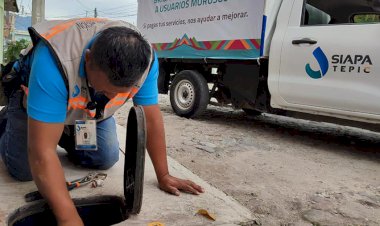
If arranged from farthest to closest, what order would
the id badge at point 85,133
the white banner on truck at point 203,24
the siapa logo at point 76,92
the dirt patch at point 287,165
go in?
the white banner on truck at point 203,24 → the dirt patch at point 287,165 → the id badge at point 85,133 → the siapa logo at point 76,92

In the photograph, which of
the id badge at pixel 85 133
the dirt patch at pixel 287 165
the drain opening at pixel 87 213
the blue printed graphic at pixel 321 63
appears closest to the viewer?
the id badge at pixel 85 133

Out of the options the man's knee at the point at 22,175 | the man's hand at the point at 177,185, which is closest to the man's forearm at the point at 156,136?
the man's hand at the point at 177,185

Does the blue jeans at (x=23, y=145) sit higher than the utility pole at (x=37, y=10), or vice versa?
the utility pole at (x=37, y=10)

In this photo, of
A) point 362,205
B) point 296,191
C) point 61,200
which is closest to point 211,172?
point 296,191

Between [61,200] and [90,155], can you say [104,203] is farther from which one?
[61,200]

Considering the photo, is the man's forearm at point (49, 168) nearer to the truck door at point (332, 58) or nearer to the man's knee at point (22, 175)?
the man's knee at point (22, 175)

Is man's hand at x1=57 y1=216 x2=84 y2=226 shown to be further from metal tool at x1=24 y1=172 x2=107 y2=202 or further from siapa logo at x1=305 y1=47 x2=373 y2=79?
siapa logo at x1=305 y1=47 x2=373 y2=79

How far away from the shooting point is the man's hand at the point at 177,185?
84.8 inches

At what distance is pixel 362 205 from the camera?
105 inches

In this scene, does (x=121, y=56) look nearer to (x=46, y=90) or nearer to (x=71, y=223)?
(x=46, y=90)

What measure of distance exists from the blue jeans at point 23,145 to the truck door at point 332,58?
2.28 m

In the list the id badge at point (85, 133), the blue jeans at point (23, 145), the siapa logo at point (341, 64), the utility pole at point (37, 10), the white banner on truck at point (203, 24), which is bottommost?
the blue jeans at point (23, 145)

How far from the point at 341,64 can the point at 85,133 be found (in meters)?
2.77

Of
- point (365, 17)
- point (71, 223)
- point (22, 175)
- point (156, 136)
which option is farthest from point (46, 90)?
point (365, 17)
